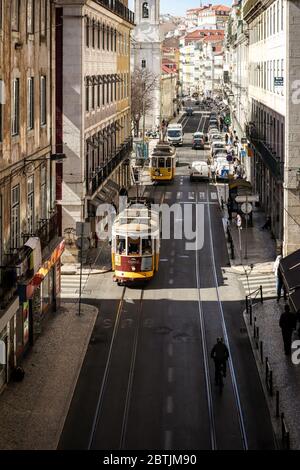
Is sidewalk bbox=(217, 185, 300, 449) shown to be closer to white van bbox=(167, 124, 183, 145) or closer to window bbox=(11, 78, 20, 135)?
window bbox=(11, 78, 20, 135)

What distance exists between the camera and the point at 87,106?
45.2 m

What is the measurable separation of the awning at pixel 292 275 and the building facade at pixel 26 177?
8295 mm

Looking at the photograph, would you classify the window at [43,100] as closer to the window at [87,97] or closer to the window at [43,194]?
the window at [43,194]

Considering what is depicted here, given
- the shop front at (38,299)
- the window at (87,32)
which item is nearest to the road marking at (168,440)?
the shop front at (38,299)

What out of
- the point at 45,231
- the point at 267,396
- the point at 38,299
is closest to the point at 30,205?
the point at 45,231

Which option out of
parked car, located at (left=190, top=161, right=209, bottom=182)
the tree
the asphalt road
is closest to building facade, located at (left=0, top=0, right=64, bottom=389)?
the asphalt road

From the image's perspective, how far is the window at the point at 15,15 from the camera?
25734mm

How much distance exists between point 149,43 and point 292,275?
10163 centimetres

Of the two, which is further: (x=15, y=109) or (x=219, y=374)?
(x=15, y=109)

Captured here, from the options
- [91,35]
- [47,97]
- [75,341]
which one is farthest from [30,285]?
[91,35]

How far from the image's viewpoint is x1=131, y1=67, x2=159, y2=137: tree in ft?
354

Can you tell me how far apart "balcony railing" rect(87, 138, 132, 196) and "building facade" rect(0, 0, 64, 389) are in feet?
38.5

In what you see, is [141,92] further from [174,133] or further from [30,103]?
[30,103]

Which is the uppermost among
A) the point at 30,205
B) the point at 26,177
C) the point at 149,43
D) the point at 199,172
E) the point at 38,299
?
the point at 149,43
